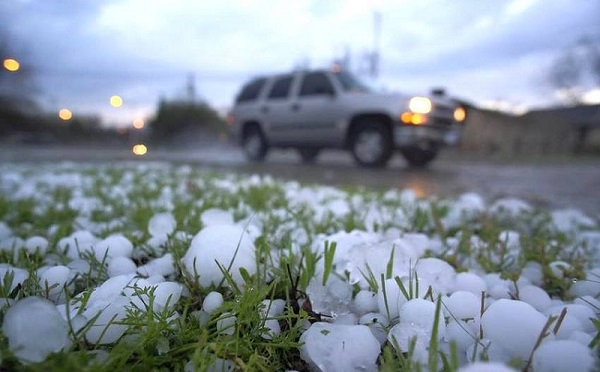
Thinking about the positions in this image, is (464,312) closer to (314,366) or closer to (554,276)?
(314,366)

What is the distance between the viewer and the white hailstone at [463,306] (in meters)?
0.71

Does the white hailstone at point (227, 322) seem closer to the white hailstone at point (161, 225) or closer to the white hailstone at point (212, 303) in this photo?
the white hailstone at point (212, 303)

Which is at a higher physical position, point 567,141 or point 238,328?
point 567,141

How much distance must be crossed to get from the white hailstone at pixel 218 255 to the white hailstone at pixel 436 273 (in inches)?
14.0

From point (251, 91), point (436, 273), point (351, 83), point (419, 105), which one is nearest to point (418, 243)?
point (436, 273)

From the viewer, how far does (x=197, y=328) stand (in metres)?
0.69

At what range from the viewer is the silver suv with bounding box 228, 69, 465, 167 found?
552cm

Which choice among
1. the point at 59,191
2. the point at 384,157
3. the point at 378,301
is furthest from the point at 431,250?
the point at 384,157

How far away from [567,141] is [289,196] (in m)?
13.5

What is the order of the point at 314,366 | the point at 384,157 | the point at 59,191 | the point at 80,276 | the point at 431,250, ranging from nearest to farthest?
the point at 314,366, the point at 80,276, the point at 431,250, the point at 59,191, the point at 384,157

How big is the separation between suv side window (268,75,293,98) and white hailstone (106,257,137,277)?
6.33m

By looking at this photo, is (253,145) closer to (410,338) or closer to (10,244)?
(10,244)

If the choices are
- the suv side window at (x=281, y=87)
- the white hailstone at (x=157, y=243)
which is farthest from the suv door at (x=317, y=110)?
the white hailstone at (x=157, y=243)

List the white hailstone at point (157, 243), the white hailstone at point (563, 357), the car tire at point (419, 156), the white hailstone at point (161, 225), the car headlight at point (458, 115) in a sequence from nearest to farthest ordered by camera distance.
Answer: the white hailstone at point (563, 357) < the white hailstone at point (157, 243) < the white hailstone at point (161, 225) < the car tire at point (419, 156) < the car headlight at point (458, 115)
